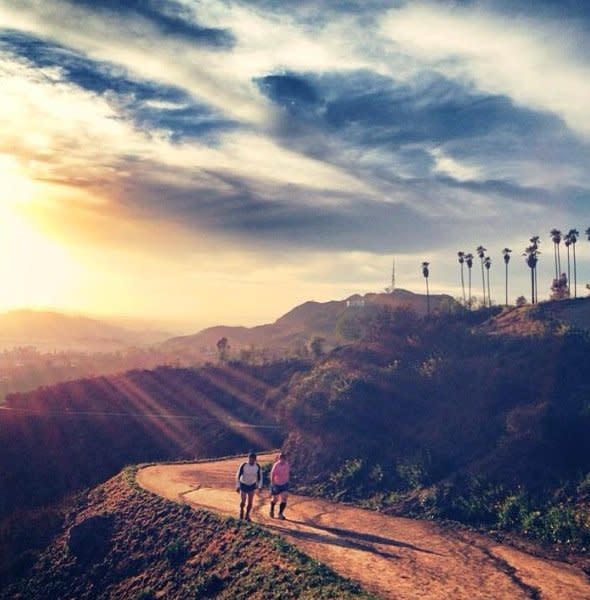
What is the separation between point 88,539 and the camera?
2103 cm

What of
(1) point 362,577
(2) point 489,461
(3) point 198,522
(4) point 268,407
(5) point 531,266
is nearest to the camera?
(1) point 362,577

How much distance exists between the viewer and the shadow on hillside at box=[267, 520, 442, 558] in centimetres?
1661

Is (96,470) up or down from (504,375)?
down

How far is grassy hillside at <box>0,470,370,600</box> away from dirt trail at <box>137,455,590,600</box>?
94cm

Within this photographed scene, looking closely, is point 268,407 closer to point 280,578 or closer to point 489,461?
point 489,461

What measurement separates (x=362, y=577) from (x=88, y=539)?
11.8 metres

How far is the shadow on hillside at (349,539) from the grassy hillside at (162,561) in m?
1.21

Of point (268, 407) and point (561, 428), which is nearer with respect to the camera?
point (561, 428)

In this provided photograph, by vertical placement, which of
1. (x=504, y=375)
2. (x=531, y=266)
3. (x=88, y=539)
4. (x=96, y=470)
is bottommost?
(x=96, y=470)

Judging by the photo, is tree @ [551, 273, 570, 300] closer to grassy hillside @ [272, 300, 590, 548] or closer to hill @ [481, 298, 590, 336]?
hill @ [481, 298, 590, 336]

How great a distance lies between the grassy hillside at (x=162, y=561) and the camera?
572 inches

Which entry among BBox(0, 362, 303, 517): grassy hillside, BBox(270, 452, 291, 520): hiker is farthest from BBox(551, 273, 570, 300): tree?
BBox(270, 452, 291, 520): hiker

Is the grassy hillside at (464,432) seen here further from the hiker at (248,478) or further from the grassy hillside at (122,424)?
the grassy hillside at (122,424)

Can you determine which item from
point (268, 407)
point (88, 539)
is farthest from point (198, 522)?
point (268, 407)
